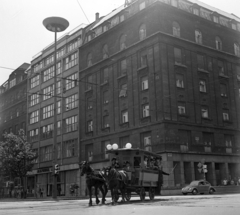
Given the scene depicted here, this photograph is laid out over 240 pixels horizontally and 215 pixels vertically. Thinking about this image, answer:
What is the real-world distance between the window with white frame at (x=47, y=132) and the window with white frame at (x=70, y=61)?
32.4 feet

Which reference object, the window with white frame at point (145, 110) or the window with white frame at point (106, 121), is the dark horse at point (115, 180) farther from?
the window with white frame at point (106, 121)

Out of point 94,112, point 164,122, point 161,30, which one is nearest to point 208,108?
point 164,122

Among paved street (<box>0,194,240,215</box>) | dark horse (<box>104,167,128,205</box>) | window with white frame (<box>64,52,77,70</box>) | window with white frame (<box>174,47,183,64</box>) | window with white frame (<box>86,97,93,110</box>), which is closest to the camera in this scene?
paved street (<box>0,194,240,215</box>)

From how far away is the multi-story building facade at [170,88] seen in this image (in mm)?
39344

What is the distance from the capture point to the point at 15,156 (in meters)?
47.8

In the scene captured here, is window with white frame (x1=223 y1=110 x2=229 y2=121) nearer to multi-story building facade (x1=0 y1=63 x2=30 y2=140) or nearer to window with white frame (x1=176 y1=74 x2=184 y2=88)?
window with white frame (x1=176 y1=74 x2=184 y2=88)

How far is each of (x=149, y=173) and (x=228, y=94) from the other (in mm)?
29556

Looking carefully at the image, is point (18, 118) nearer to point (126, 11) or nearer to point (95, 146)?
point (95, 146)

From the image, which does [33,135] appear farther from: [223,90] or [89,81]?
[223,90]

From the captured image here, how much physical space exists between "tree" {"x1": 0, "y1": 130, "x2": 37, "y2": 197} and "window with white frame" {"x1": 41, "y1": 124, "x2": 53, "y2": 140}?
26.6 feet

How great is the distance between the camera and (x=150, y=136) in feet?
130

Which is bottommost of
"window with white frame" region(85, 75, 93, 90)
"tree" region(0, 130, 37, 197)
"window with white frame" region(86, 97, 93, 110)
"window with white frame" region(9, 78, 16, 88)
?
"tree" region(0, 130, 37, 197)

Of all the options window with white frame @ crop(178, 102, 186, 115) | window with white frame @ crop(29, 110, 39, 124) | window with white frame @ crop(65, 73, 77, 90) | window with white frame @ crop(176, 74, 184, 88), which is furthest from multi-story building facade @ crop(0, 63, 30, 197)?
window with white frame @ crop(178, 102, 186, 115)

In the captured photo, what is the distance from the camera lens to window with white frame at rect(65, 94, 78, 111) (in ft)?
173
